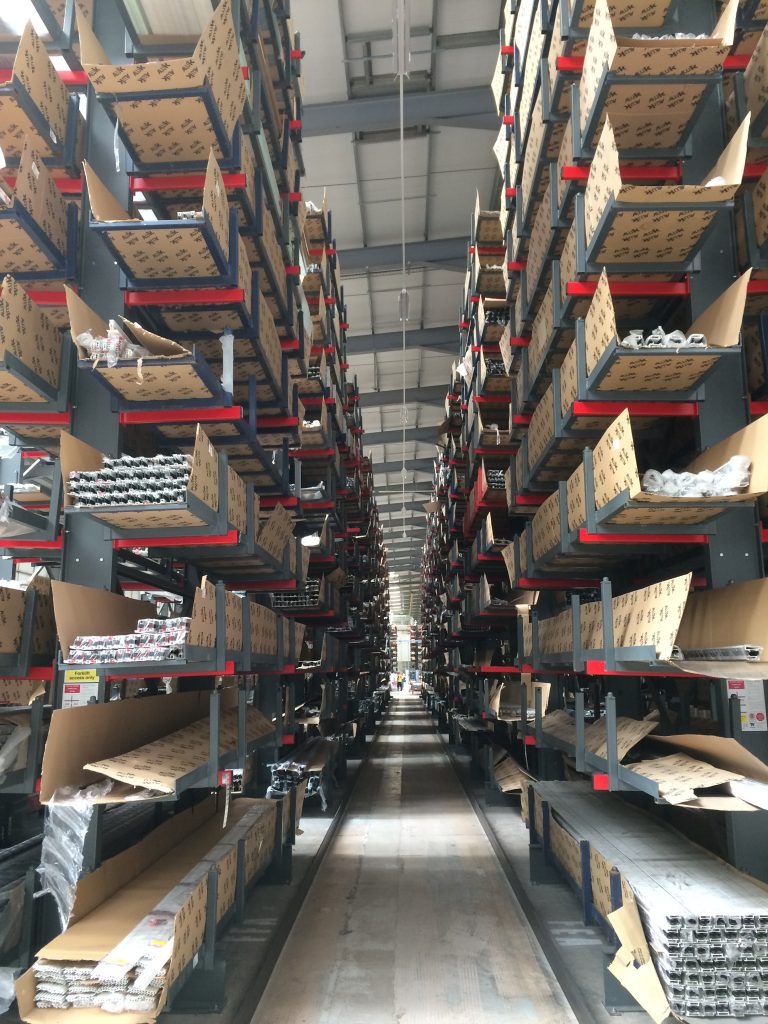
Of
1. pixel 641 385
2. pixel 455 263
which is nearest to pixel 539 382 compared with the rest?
pixel 641 385

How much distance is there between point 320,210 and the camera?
10.3 meters

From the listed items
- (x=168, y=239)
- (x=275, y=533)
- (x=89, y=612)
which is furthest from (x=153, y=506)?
(x=275, y=533)

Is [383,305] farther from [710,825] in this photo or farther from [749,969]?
[749,969]

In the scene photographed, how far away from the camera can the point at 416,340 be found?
18.0 m

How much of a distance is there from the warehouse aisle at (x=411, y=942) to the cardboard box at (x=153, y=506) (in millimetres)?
2694

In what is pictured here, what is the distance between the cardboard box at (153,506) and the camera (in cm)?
398

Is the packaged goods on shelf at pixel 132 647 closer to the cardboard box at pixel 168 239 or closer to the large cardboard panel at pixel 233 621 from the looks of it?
the large cardboard panel at pixel 233 621

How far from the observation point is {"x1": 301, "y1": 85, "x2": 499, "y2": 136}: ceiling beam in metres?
10.8

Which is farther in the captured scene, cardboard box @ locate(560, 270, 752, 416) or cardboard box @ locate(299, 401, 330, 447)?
cardboard box @ locate(299, 401, 330, 447)

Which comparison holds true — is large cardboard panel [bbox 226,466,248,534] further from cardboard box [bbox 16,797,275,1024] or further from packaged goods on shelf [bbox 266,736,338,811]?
packaged goods on shelf [bbox 266,736,338,811]

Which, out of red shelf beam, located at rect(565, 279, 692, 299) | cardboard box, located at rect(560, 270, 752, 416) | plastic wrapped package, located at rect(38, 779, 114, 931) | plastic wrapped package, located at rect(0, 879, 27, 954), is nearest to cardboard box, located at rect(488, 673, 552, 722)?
cardboard box, located at rect(560, 270, 752, 416)

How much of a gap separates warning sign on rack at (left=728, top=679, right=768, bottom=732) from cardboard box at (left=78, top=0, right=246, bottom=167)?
4460mm

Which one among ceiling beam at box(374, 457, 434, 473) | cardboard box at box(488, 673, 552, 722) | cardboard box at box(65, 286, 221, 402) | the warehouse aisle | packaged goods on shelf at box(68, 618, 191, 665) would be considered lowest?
→ the warehouse aisle

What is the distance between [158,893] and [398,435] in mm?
20795
